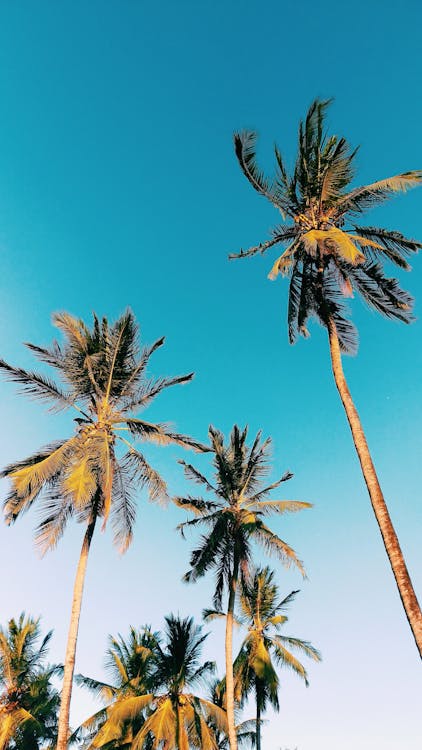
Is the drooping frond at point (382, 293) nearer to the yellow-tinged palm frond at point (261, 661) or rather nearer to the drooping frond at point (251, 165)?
the drooping frond at point (251, 165)

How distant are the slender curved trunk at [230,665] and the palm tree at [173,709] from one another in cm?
163

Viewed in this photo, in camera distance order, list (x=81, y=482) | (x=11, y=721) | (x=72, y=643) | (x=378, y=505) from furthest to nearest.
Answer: (x=11, y=721)
(x=81, y=482)
(x=72, y=643)
(x=378, y=505)

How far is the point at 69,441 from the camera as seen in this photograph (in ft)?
54.2

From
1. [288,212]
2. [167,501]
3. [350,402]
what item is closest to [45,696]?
[167,501]

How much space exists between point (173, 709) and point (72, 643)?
993cm

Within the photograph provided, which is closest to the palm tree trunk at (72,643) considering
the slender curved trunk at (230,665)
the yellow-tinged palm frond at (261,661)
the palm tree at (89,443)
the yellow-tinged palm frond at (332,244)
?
the palm tree at (89,443)

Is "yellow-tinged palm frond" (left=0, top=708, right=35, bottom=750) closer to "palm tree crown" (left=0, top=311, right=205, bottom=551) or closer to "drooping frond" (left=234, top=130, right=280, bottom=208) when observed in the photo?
"palm tree crown" (left=0, top=311, right=205, bottom=551)

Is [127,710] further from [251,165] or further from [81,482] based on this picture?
[251,165]

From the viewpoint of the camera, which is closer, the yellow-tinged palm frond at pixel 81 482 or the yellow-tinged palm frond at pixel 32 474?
the yellow-tinged palm frond at pixel 81 482

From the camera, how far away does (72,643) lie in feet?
46.5

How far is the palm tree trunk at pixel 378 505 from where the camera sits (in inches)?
399

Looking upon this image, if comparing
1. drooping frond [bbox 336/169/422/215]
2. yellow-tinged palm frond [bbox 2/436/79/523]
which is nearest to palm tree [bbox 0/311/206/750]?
yellow-tinged palm frond [bbox 2/436/79/523]

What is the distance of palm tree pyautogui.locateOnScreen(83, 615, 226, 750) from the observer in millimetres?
20547

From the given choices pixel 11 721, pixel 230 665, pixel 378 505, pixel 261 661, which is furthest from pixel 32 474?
pixel 11 721
